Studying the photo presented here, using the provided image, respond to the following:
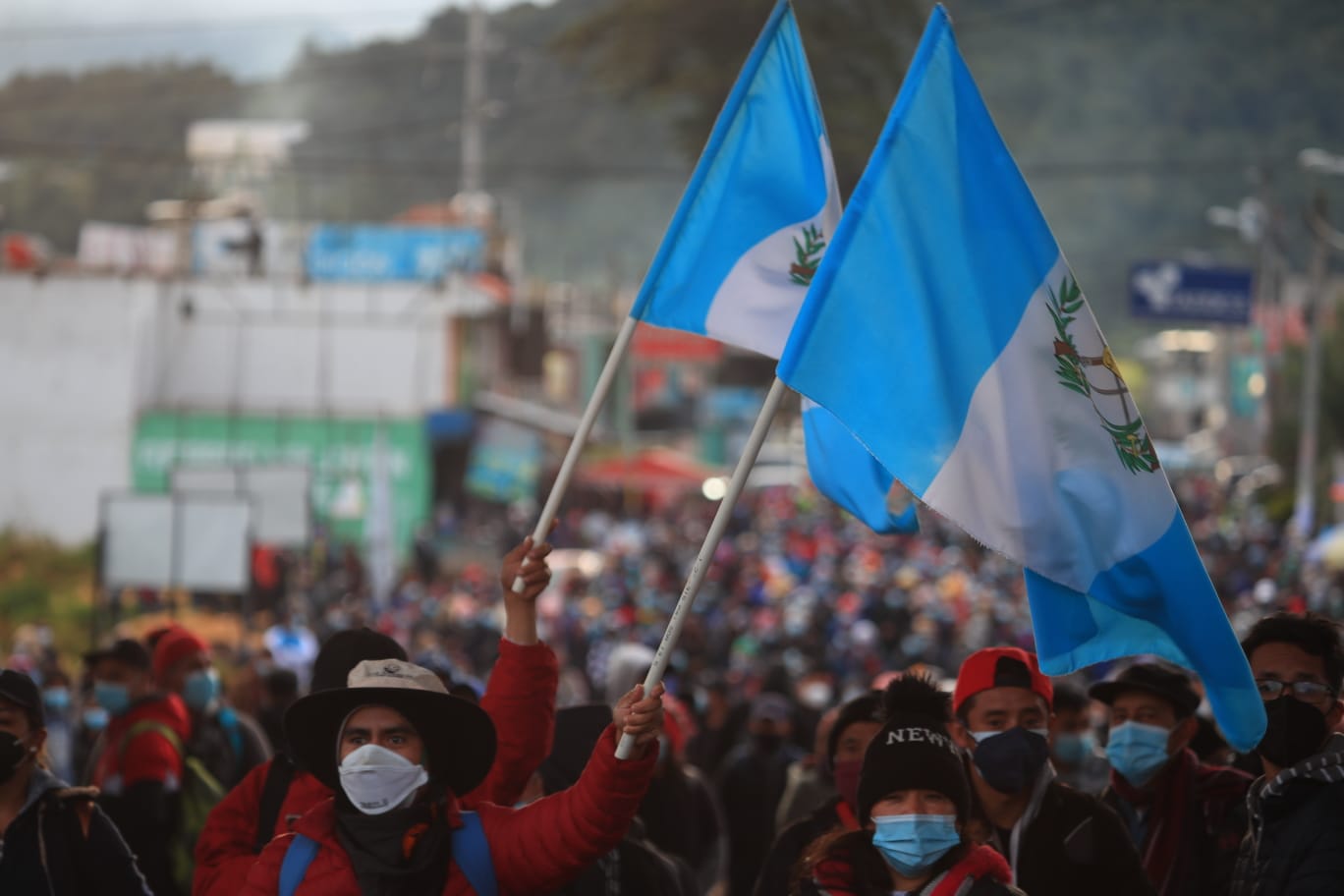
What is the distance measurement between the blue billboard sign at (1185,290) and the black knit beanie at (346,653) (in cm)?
2658

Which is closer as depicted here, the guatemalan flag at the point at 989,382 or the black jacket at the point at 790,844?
the guatemalan flag at the point at 989,382

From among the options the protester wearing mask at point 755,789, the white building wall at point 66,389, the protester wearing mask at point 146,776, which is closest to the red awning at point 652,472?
the white building wall at point 66,389

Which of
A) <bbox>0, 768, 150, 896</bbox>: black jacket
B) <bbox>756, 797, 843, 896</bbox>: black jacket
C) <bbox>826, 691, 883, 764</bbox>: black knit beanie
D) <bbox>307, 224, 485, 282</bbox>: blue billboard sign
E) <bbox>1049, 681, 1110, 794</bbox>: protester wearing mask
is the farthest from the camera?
<bbox>307, 224, 485, 282</bbox>: blue billboard sign

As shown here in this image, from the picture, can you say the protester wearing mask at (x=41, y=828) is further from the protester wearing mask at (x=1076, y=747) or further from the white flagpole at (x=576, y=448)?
the protester wearing mask at (x=1076, y=747)

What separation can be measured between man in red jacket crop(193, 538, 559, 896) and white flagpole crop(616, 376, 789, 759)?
0.66 metres

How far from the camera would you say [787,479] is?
213 ft

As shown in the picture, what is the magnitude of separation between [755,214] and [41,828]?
8.17 ft

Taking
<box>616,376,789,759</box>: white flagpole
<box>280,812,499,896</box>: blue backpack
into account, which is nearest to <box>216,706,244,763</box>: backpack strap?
<box>280,812,499,896</box>: blue backpack

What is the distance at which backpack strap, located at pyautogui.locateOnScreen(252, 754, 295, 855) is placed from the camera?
17.3 ft

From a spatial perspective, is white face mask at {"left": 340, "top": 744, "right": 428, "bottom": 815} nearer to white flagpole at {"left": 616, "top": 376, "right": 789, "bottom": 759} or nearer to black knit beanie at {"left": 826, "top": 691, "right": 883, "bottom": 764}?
white flagpole at {"left": 616, "top": 376, "right": 789, "bottom": 759}

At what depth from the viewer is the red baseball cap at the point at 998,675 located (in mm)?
5223

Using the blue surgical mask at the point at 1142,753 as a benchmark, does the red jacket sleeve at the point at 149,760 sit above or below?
below

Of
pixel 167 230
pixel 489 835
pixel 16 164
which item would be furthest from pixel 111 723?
pixel 16 164

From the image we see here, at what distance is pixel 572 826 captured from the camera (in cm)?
421
